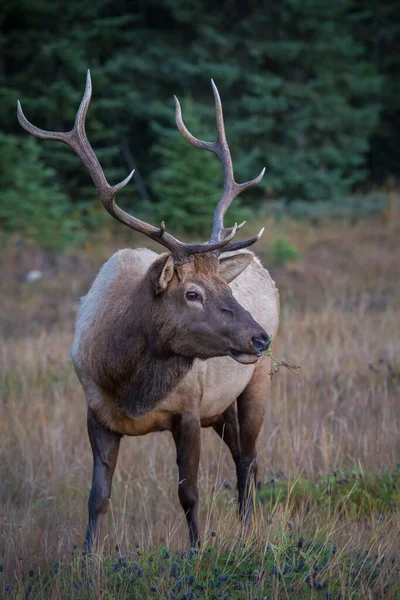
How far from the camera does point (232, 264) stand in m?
4.73

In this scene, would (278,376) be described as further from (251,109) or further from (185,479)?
(251,109)

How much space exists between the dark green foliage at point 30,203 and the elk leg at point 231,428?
40.5ft

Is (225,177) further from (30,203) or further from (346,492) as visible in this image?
(30,203)

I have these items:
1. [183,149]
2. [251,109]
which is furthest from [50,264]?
[251,109]

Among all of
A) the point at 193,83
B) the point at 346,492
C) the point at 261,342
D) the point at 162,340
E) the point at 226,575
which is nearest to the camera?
the point at 226,575

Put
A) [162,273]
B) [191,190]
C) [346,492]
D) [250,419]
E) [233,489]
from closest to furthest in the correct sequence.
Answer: [162,273]
[346,492]
[250,419]
[233,489]
[191,190]

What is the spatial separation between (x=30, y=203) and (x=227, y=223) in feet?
15.4

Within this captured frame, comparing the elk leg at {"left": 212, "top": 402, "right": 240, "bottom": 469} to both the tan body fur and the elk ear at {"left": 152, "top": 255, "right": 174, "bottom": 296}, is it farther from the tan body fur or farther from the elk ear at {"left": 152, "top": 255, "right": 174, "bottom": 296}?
the elk ear at {"left": 152, "top": 255, "right": 174, "bottom": 296}

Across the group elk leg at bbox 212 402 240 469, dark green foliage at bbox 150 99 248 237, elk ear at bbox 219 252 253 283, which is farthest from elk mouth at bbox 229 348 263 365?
dark green foliage at bbox 150 99 248 237

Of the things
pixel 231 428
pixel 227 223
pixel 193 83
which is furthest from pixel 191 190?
pixel 231 428

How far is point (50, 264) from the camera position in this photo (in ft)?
56.2

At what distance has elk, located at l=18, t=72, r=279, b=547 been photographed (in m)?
4.25

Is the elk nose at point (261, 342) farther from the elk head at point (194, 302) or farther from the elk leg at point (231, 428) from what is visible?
the elk leg at point (231, 428)

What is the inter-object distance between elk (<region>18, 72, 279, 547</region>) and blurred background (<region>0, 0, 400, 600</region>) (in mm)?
451
